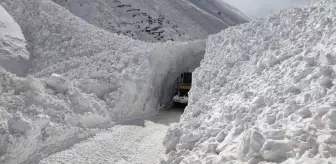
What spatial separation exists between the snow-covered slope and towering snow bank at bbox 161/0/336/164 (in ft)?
111

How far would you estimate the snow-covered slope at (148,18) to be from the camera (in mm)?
46781

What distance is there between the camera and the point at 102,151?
35.7 feet

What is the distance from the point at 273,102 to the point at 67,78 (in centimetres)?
1204

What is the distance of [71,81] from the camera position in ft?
54.5

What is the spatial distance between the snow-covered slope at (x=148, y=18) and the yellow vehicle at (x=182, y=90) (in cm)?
2250

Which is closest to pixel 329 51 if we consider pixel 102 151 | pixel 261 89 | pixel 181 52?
pixel 261 89

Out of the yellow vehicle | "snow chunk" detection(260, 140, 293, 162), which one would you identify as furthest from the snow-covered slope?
"snow chunk" detection(260, 140, 293, 162)

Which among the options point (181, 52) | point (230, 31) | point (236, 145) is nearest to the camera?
point (236, 145)

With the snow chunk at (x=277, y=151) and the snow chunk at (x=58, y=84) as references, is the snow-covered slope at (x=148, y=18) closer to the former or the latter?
the snow chunk at (x=58, y=84)

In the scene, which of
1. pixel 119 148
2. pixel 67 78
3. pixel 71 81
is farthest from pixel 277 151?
pixel 67 78

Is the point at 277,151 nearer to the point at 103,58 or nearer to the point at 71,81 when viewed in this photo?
the point at 71,81

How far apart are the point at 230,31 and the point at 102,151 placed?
1170 centimetres

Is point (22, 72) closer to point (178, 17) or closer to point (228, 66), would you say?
point (228, 66)

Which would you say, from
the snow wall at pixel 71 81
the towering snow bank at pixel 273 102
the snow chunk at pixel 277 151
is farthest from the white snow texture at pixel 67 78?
the snow chunk at pixel 277 151
